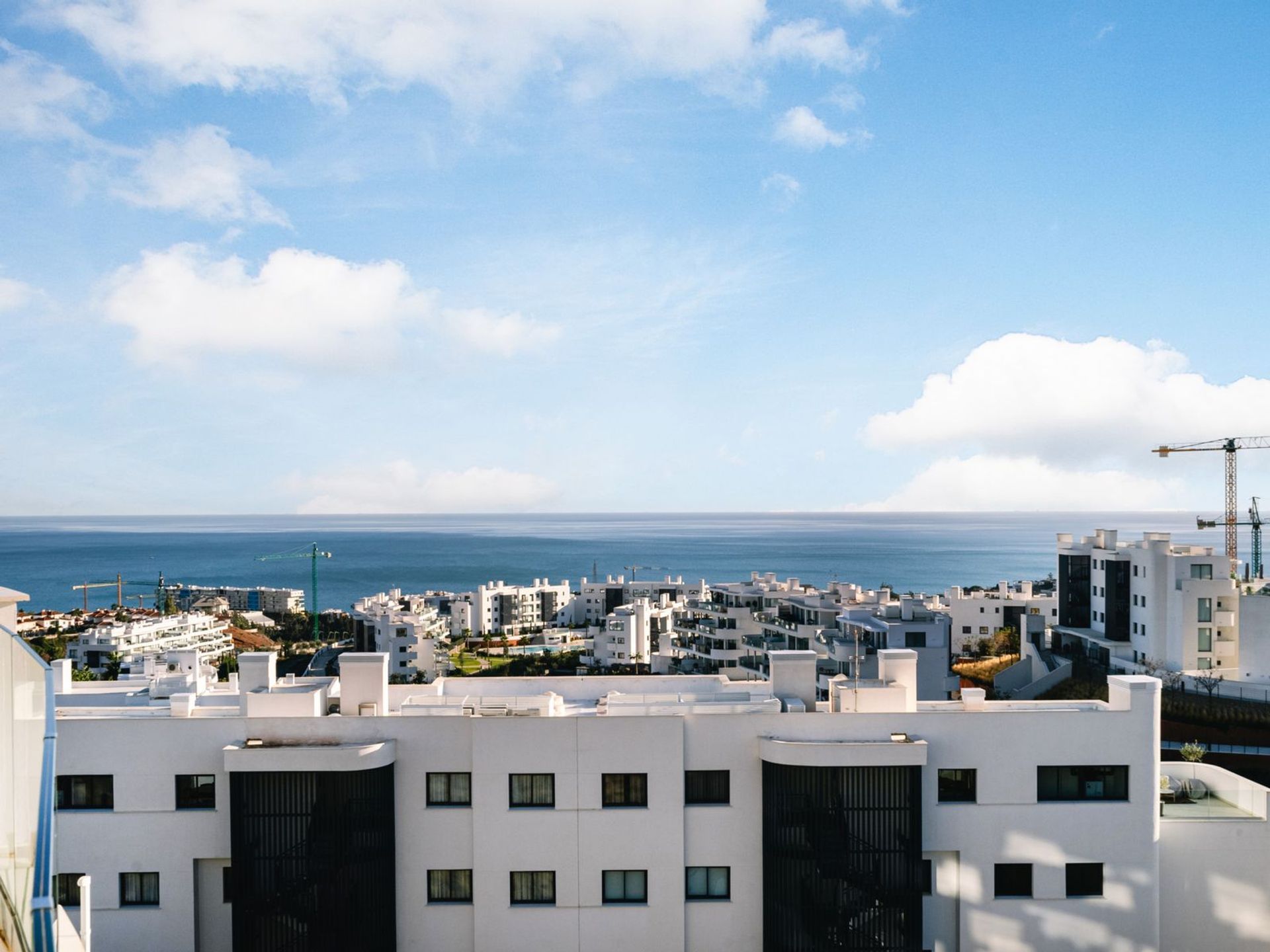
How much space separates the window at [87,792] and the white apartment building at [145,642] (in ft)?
133

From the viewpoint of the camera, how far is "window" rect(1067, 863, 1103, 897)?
13.0 meters

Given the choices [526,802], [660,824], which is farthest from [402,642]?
[660,824]

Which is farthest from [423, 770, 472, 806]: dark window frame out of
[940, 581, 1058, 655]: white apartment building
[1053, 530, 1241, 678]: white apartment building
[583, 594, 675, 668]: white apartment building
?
[940, 581, 1058, 655]: white apartment building

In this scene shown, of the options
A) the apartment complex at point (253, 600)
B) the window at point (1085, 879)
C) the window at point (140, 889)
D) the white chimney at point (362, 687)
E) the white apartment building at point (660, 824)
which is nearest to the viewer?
the white apartment building at point (660, 824)

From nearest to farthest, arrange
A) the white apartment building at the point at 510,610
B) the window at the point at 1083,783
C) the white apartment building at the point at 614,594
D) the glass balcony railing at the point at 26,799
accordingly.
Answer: the glass balcony railing at the point at 26,799, the window at the point at 1083,783, the white apartment building at the point at 614,594, the white apartment building at the point at 510,610

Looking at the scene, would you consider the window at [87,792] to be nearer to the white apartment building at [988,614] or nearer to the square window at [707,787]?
the square window at [707,787]

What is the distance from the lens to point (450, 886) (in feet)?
42.7

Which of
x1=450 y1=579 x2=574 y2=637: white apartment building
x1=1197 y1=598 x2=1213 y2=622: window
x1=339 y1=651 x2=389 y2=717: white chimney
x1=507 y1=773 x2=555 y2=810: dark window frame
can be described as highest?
x1=339 y1=651 x2=389 y2=717: white chimney

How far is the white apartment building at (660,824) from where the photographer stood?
41.4 ft

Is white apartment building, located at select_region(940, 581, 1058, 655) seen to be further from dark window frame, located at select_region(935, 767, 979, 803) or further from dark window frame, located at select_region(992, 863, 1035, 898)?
dark window frame, located at select_region(935, 767, 979, 803)

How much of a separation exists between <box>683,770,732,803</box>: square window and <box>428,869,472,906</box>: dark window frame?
3504 mm

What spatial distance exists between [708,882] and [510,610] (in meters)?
74.6

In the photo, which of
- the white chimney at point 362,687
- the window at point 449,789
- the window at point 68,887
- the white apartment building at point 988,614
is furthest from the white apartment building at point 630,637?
the window at point 68,887

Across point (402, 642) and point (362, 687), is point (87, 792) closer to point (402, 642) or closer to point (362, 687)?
point (362, 687)
